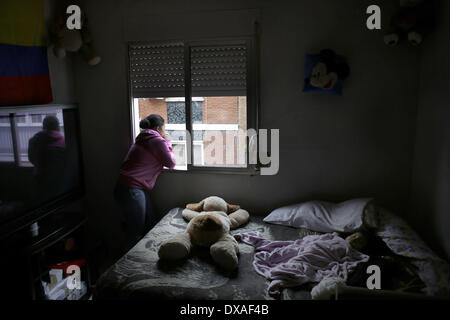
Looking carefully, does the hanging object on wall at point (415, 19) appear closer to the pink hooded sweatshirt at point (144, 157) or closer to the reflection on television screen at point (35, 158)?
the pink hooded sweatshirt at point (144, 157)

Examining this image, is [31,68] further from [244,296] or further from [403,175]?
[403,175]

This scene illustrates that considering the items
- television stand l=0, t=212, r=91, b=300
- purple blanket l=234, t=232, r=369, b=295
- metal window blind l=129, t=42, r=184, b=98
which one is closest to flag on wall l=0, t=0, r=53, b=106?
metal window blind l=129, t=42, r=184, b=98

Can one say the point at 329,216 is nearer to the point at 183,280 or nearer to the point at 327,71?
the point at 327,71

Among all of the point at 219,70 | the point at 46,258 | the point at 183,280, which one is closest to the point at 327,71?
the point at 219,70

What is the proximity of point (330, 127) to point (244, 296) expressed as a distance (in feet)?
5.24

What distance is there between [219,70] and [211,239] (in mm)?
1429

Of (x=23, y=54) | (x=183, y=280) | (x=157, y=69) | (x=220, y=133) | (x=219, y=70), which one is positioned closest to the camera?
(x=183, y=280)

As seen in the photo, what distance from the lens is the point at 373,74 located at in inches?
108

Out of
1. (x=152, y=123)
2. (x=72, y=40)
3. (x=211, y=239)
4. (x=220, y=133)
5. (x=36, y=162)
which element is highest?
(x=72, y=40)

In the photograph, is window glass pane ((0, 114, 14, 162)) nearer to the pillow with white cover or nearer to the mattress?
the mattress

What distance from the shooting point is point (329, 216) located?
266 centimetres

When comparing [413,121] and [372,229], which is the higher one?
[413,121]

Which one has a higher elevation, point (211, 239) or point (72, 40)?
point (72, 40)
